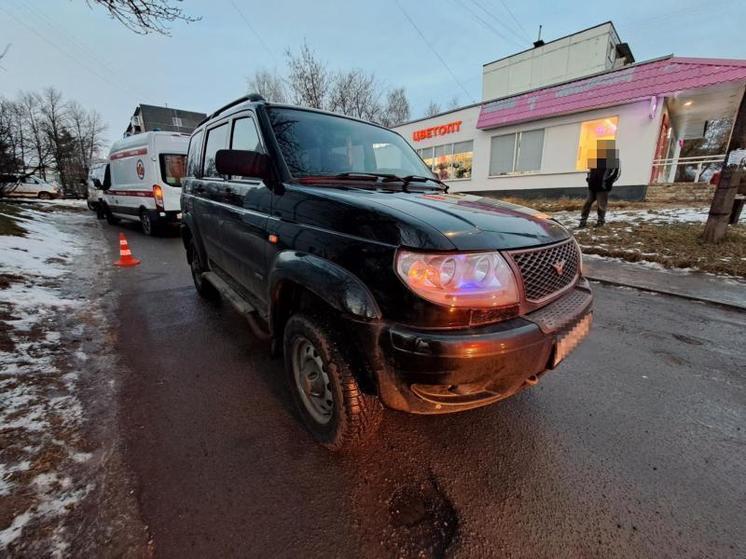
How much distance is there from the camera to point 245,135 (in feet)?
9.46

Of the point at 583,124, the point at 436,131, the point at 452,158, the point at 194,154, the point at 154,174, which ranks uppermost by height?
the point at 436,131

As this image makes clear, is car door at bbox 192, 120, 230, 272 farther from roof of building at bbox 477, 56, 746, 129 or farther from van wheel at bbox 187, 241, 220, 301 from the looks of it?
roof of building at bbox 477, 56, 746, 129

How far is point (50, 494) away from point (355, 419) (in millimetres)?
1524

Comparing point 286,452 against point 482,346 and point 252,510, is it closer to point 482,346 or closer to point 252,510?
point 252,510

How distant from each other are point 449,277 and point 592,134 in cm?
1592

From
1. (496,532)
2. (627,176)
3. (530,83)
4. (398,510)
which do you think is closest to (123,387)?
(398,510)

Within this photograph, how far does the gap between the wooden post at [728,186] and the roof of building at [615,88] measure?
6020 millimetres

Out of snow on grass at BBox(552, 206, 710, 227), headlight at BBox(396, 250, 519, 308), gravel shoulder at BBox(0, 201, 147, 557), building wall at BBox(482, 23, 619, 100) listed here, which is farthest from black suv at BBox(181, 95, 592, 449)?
building wall at BBox(482, 23, 619, 100)

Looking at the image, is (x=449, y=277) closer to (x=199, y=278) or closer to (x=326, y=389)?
(x=326, y=389)

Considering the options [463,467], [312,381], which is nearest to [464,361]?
[463,467]

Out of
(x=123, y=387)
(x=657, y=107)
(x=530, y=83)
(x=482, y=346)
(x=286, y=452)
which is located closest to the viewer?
(x=482, y=346)

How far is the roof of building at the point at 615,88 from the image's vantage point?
1067 centimetres

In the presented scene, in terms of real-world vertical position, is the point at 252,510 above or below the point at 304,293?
below

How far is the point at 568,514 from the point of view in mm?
1694
